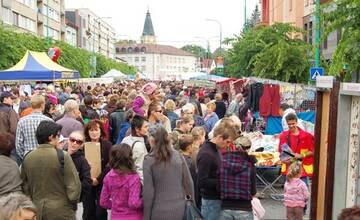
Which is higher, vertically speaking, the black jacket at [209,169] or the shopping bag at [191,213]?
the black jacket at [209,169]

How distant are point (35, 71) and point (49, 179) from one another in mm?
13351

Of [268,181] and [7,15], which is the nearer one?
[268,181]

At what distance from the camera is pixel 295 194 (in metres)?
8.15

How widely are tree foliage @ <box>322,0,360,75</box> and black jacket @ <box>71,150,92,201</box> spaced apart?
7434 millimetres

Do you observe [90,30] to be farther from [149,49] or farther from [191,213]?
[191,213]

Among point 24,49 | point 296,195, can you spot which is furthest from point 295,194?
point 24,49

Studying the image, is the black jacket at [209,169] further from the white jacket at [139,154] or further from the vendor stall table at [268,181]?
the vendor stall table at [268,181]

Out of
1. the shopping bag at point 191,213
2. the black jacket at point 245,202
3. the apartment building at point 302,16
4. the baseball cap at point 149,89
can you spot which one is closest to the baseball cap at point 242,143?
the black jacket at point 245,202

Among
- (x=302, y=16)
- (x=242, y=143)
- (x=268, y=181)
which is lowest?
(x=268, y=181)

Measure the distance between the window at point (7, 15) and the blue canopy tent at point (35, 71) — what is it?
39489mm

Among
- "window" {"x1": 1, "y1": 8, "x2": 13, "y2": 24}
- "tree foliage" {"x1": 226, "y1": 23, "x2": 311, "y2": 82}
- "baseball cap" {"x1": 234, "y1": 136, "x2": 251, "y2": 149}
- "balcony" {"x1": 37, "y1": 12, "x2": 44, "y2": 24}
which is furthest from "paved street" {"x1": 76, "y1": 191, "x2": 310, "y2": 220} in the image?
"balcony" {"x1": 37, "y1": 12, "x2": 44, "y2": 24}

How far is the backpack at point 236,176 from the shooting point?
589cm

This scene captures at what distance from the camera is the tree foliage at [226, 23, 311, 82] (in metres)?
24.1

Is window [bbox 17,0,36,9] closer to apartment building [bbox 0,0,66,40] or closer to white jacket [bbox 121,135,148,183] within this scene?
apartment building [bbox 0,0,66,40]
